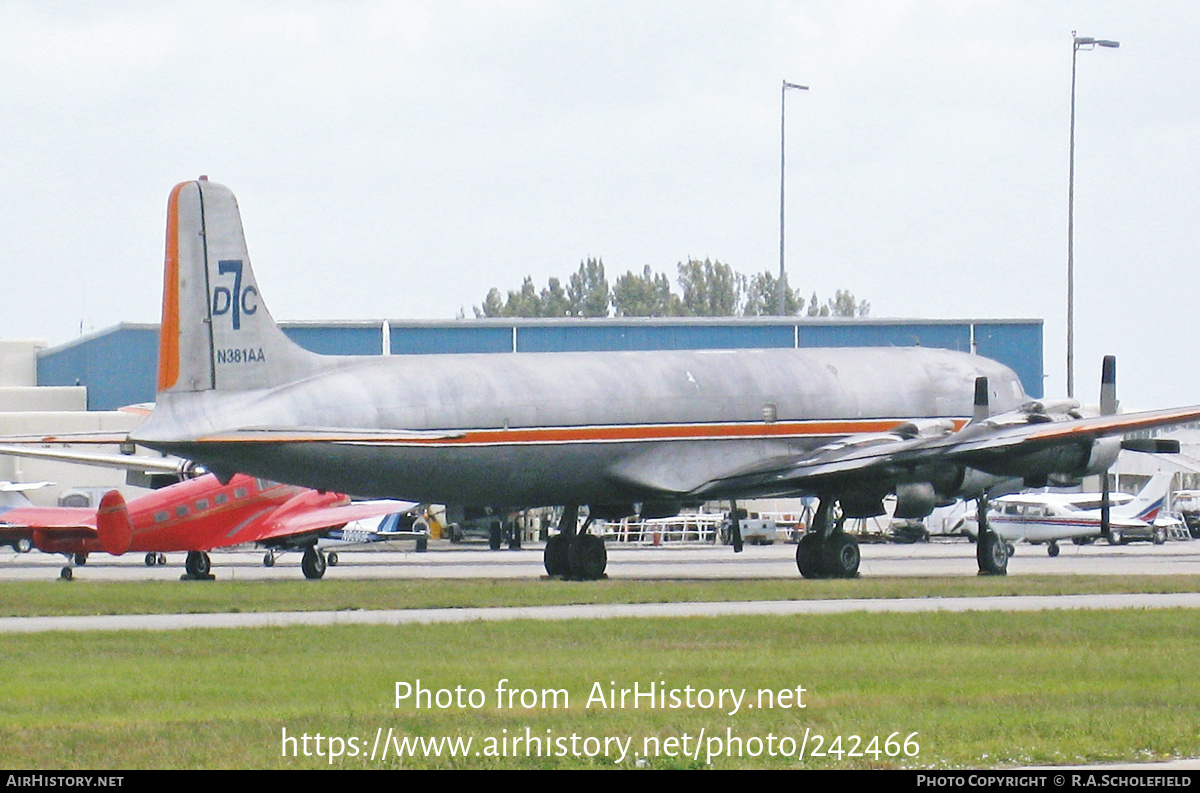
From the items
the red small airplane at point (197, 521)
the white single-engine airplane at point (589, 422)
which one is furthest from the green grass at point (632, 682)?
the red small airplane at point (197, 521)

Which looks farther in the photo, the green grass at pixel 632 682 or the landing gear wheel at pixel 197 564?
the landing gear wheel at pixel 197 564

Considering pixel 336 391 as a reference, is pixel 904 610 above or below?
below

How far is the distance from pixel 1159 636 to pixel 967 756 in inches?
433

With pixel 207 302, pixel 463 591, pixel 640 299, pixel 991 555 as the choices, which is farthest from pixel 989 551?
pixel 640 299

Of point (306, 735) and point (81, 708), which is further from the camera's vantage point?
point (81, 708)

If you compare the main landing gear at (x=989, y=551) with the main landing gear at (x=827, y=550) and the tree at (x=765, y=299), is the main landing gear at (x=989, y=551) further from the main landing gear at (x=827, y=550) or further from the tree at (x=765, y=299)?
the tree at (x=765, y=299)

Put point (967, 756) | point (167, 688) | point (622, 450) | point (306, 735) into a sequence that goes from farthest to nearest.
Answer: point (622, 450), point (167, 688), point (306, 735), point (967, 756)

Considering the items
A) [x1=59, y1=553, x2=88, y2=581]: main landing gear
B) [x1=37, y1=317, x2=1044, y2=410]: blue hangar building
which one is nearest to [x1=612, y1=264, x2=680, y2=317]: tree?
[x1=37, y1=317, x2=1044, y2=410]: blue hangar building

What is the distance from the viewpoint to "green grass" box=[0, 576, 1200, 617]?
102ft

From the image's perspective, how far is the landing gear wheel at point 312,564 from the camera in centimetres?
4206

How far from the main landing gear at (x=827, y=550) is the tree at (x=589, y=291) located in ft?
385
